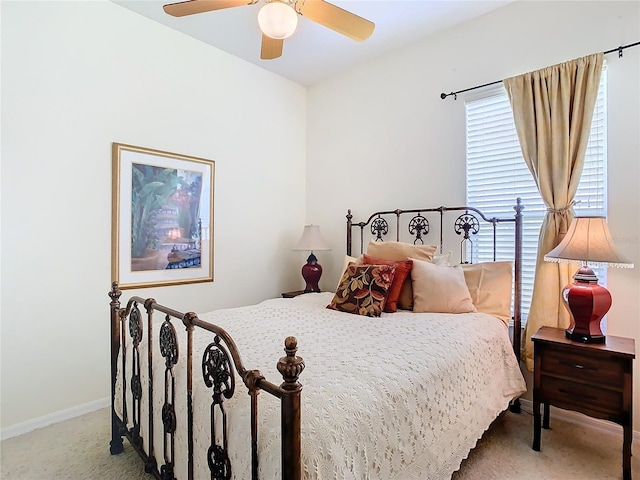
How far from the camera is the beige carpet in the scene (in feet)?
6.09

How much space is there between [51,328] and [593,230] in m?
3.40

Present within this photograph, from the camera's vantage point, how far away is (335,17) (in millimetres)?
1970

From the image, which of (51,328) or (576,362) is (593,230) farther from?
(51,328)

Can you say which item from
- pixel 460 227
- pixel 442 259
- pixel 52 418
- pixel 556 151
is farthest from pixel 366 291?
pixel 52 418

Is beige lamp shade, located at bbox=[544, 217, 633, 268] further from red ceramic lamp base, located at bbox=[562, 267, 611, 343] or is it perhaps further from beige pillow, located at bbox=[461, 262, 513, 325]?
beige pillow, located at bbox=[461, 262, 513, 325]

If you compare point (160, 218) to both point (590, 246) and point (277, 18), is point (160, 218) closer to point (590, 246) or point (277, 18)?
point (277, 18)

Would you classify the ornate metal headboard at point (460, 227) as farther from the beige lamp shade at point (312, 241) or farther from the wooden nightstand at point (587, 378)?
the wooden nightstand at point (587, 378)

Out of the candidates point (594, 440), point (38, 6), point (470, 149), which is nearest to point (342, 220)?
point (470, 149)

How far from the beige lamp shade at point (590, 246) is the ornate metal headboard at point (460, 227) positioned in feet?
1.61

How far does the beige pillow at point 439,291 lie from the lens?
2.39 m

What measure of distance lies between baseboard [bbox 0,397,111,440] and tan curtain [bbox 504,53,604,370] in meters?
3.06

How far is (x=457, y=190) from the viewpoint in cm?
297

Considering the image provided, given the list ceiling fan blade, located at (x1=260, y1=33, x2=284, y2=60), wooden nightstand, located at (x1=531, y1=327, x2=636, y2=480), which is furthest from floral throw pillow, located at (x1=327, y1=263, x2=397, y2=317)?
ceiling fan blade, located at (x1=260, y1=33, x2=284, y2=60)

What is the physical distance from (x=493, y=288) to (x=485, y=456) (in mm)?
1057
